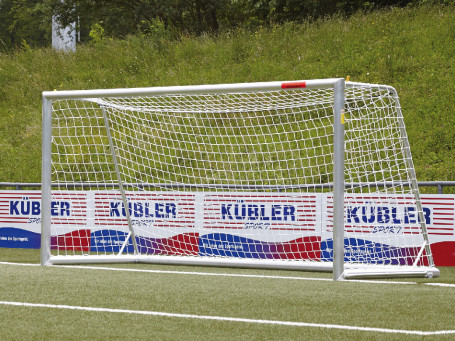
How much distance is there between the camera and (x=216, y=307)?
6.04m

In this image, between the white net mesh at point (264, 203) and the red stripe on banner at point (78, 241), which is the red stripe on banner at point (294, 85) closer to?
the white net mesh at point (264, 203)

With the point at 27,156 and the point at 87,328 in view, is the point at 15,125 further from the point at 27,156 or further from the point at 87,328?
the point at 87,328

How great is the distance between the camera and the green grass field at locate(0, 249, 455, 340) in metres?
4.98

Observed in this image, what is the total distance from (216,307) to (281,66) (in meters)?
16.5

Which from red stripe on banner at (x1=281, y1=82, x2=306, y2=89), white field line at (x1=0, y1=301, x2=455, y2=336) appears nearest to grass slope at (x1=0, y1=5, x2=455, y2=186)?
red stripe on banner at (x1=281, y1=82, x2=306, y2=89)

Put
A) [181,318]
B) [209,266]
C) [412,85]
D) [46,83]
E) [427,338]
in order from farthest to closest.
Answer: [46,83] < [412,85] < [209,266] < [181,318] < [427,338]

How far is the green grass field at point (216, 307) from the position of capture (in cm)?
498

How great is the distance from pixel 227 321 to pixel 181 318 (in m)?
0.36

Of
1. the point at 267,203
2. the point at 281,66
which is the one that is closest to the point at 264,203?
the point at 267,203

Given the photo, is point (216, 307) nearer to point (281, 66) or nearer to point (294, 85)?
point (294, 85)

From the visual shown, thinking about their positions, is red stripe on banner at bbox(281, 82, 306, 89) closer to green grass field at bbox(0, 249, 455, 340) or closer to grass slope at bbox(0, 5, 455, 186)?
green grass field at bbox(0, 249, 455, 340)

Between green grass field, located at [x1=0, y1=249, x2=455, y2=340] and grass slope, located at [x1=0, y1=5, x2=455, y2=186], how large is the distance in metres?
8.81

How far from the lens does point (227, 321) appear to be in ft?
17.7

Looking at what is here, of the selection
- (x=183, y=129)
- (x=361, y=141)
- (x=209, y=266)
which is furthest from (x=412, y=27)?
(x=209, y=266)
